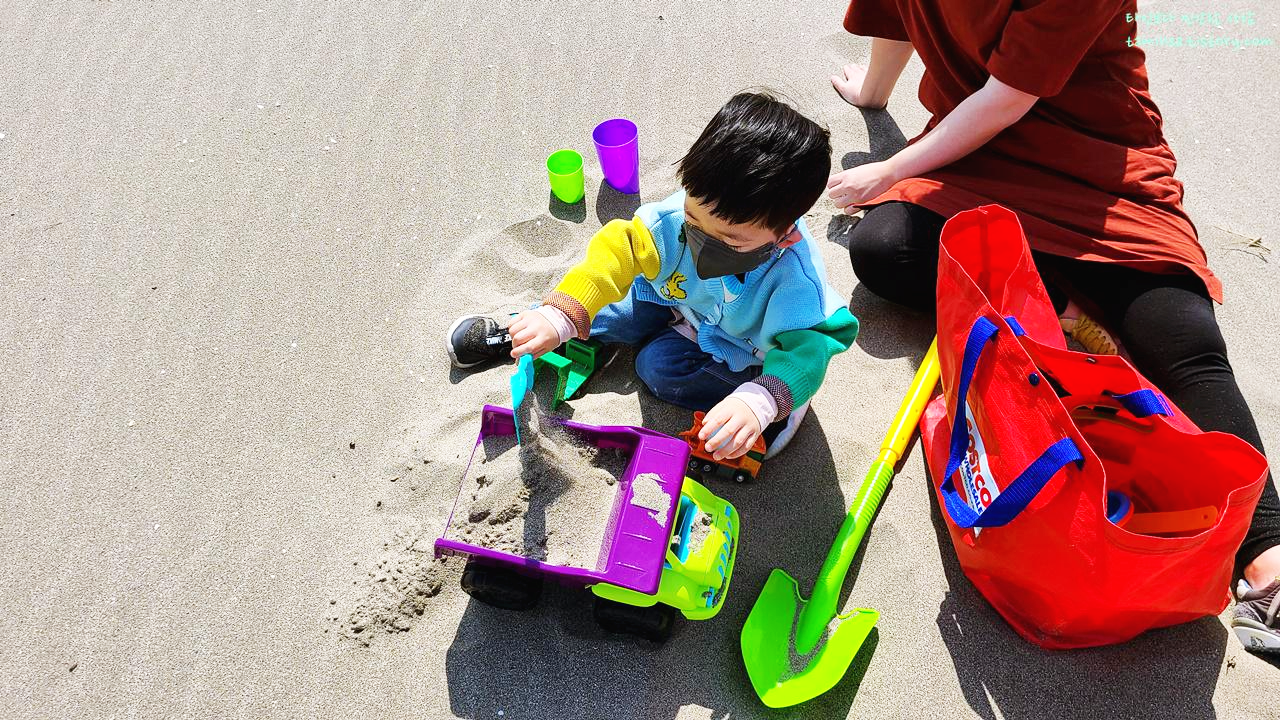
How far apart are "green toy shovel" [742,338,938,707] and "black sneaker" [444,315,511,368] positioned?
0.85 m

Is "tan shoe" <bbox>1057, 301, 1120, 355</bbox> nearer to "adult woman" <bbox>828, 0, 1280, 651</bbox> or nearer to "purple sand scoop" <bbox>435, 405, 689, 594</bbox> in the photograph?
"adult woman" <bbox>828, 0, 1280, 651</bbox>

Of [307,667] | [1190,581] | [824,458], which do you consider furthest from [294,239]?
[1190,581]

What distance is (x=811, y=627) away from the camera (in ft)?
5.03

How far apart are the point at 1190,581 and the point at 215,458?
6.54 feet

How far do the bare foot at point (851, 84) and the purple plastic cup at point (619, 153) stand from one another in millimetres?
841

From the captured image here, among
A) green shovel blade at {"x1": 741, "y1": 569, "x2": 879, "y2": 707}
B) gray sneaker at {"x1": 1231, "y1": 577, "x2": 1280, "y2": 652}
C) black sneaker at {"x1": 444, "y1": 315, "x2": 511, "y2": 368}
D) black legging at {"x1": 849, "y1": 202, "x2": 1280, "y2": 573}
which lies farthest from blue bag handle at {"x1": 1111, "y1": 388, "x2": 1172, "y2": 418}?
black sneaker at {"x1": 444, "y1": 315, "x2": 511, "y2": 368}

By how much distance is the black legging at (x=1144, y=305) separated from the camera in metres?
1.69

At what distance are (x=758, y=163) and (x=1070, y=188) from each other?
3.46 ft

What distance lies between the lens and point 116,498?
1759mm

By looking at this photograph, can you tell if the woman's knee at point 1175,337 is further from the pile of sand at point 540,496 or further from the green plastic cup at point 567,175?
the green plastic cup at point 567,175

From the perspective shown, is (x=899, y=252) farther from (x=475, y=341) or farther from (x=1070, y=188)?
(x=475, y=341)

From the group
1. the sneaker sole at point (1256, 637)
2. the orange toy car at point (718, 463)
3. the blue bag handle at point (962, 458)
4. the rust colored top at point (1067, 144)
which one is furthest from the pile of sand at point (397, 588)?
the sneaker sole at point (1256, 637)

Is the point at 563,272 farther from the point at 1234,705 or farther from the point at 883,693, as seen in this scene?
the point at 1234,705

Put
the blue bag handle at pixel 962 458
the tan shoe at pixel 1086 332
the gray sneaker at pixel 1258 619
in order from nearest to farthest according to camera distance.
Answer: the blue bag handle at pixel 962 458 < the gray sneaker at pixel 1258 619 < the tan shoe at pixel 1086 332
